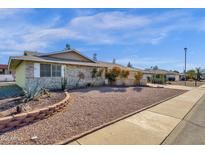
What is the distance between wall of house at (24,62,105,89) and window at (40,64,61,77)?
13.6 inches

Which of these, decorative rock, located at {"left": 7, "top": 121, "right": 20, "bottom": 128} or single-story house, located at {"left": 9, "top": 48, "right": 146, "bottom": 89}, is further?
single-story house, located at {"left": 9, "top": 48, "right": 146, "bottom": 89}

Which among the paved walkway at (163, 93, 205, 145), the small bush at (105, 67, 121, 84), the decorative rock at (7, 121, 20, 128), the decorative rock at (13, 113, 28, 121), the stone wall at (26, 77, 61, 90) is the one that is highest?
the small bush at (105, 67, 121, 84)

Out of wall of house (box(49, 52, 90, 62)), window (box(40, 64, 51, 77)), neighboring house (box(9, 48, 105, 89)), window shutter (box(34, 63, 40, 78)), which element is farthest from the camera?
wall of house (box(49, 52, 90, 62))

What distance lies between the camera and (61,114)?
5.80 m

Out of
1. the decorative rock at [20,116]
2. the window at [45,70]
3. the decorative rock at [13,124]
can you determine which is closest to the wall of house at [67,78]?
the window at [45,70]

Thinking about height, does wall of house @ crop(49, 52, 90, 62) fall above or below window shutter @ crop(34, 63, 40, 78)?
above

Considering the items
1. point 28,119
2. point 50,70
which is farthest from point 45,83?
point 28,119

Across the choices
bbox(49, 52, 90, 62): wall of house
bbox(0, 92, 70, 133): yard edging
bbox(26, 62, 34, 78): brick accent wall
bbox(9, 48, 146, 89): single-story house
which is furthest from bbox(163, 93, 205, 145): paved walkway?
bbox(49, 52, 90, 62): wall of house

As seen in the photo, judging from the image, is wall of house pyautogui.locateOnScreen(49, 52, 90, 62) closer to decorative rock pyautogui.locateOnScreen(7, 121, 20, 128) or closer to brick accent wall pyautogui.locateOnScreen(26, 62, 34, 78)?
brick accent wall pyautogui.locateOnScreen(26, 62, 34, 78)

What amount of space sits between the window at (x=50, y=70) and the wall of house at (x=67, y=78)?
35cm

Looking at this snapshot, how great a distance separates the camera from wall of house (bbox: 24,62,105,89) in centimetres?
1123

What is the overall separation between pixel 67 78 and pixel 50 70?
1.78 m
